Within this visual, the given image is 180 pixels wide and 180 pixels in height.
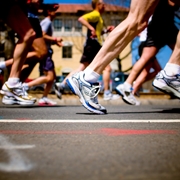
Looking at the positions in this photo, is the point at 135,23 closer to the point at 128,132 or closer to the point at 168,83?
the point at 168,83

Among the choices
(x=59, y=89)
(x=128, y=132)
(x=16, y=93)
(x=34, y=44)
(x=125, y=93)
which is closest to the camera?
(x=128, y=132)

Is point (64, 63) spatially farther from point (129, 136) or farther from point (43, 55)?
point (129, 136)

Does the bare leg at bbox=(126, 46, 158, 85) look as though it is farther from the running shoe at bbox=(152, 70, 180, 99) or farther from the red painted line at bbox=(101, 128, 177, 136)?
the red painted line at bbox=(101, 128, 177, 136)

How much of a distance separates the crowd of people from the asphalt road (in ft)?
2.41

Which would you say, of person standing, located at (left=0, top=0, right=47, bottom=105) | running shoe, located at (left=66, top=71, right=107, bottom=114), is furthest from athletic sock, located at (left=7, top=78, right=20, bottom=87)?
running shoe, located at (left=66, top=71, right=107, bottom=114)

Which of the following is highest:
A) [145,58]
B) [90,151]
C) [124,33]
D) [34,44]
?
[124,33]

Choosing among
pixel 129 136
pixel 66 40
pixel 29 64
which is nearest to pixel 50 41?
pixel 29 64

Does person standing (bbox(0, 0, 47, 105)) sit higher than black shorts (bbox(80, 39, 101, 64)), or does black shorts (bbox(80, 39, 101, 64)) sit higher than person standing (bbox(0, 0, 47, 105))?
person standing (bbox(0, 0, 47, 105))

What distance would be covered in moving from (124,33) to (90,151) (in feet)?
5.70

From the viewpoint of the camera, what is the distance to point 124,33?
296cm

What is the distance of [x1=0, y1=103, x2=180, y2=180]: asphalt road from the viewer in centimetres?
106

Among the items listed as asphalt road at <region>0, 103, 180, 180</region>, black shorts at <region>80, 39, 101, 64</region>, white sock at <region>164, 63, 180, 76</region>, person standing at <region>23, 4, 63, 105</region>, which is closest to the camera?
asphalt road at <region>0, 103, 180, 180</region>

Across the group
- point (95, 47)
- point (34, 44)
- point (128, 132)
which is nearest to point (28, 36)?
point (34, 44)

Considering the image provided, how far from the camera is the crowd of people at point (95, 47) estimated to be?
9.66 feet
